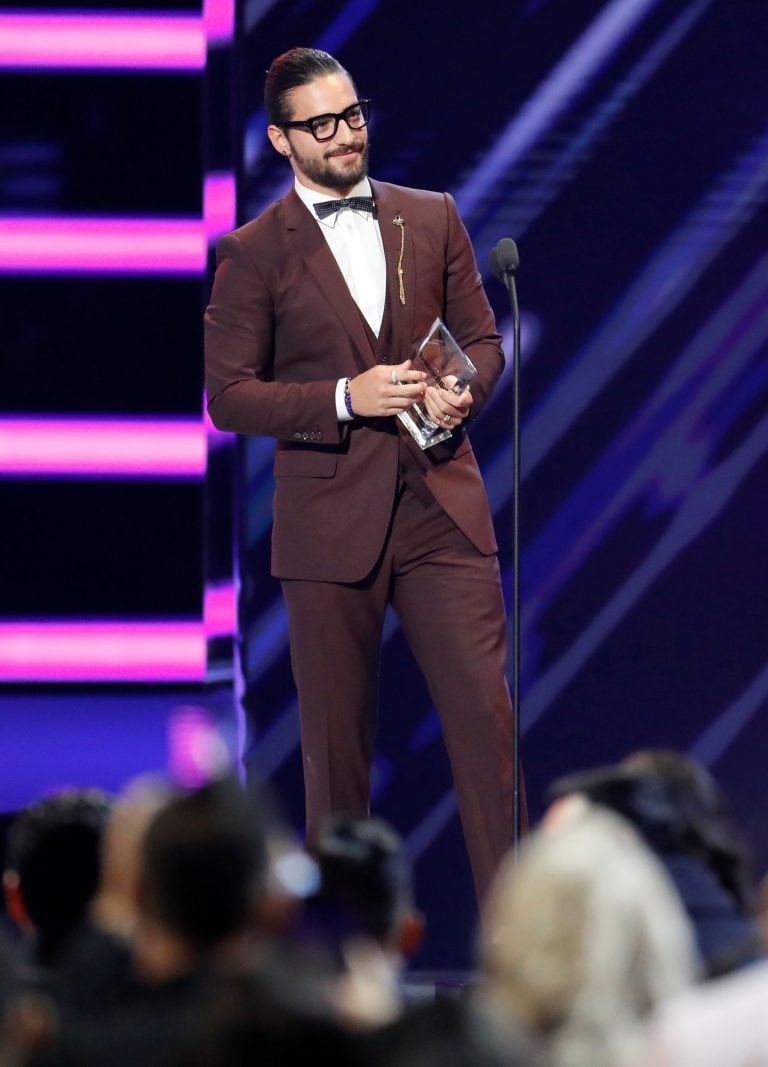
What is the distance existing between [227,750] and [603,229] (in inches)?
62.3

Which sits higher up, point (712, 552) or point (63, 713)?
point (712, 552)

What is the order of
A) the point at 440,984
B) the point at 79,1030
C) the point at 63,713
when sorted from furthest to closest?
1. the point at 63,713
2. the point at 440,984
3. the point at 79,1030

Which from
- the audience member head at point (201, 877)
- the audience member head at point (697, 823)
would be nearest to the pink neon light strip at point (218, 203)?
the audience member head at point (697, 823)

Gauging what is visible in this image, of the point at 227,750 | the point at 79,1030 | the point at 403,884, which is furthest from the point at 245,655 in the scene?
the point at 79,1030

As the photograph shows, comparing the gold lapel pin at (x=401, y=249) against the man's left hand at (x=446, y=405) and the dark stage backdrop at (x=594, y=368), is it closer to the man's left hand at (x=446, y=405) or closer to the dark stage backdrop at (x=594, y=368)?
the man's left hand at (x=446, y=405)

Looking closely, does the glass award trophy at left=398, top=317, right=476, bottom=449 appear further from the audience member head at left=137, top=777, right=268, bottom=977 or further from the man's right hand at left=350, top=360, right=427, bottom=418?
the audience member head at left=137, top=777, right=268, bottom=977

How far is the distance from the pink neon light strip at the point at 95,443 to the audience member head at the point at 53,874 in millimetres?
2617

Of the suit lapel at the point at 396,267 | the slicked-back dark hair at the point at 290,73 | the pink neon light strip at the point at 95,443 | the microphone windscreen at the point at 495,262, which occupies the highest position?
the slicked-back dark hair at the point at 290,73

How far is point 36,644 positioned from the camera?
184 inches

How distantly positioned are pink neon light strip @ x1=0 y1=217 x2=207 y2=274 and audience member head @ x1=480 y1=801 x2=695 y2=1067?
326cm

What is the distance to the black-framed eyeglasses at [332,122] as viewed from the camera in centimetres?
384

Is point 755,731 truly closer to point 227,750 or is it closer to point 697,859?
point 227,750

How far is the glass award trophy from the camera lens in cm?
372

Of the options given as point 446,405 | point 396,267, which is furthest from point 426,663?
point 396,267
